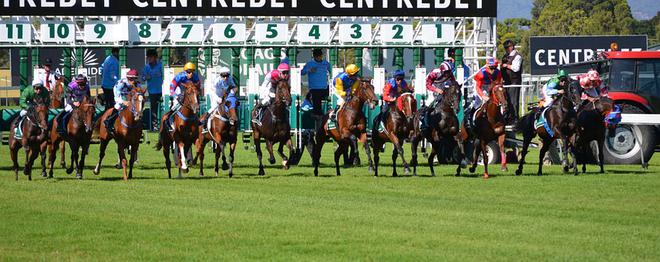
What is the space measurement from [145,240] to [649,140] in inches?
578

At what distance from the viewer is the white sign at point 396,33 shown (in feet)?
111

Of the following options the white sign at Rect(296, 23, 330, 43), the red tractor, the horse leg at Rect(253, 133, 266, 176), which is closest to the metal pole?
the white sign at Rect(296, 23, 330, 43)

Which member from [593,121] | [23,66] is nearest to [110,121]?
[593,121]

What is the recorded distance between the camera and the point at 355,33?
33750 millimetres

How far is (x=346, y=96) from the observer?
25078 mm

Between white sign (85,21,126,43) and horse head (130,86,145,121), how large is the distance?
9586 millimetres

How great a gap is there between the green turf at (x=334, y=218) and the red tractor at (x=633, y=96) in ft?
10.6

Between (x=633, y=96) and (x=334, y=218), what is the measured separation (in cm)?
1230

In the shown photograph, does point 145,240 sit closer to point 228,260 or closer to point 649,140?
point 228,260

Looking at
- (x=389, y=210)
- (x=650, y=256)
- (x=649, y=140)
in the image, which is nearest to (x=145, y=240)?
(x=389, y=210)

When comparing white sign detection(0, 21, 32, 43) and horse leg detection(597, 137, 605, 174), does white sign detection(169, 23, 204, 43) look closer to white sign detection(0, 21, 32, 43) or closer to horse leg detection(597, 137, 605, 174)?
white sign detection(0, 21, 32, 43)

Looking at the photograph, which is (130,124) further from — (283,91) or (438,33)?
(438,33)

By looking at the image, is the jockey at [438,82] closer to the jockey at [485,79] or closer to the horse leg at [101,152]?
the jockey at [485,79]

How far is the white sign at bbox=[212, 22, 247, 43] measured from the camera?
33562 millimetres
